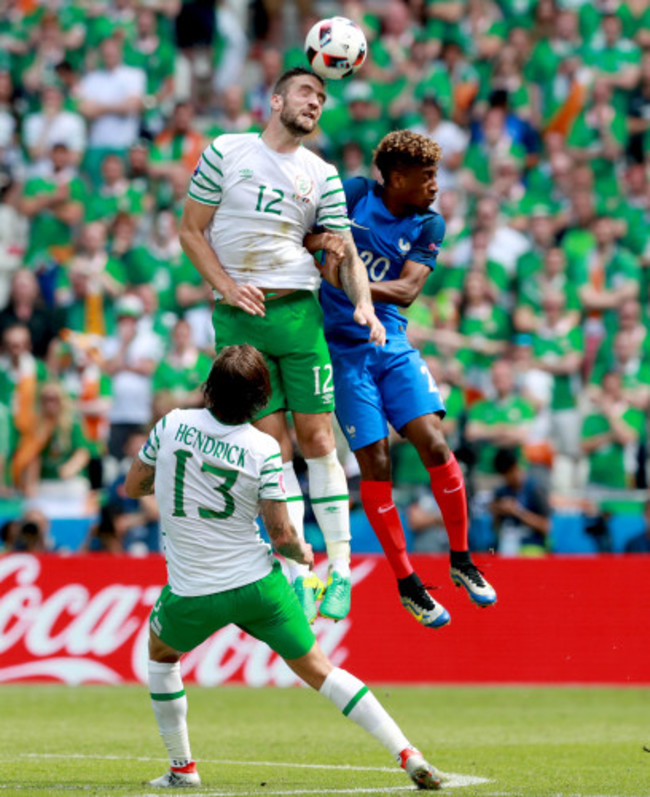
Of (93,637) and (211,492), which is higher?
(211,492)

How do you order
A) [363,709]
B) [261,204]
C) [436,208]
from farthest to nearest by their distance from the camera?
[436,208]
[261,204]
[363,709]

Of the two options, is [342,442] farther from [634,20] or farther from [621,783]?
[634,20]

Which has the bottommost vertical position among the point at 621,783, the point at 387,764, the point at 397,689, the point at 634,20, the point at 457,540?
the point at 397,689

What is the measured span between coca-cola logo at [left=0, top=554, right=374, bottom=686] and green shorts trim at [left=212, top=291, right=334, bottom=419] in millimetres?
5448

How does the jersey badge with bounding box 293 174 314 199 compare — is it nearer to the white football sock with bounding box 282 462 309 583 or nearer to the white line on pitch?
the white football sock with bounding box 282 462 309 583

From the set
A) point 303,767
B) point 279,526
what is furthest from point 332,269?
point 303,767

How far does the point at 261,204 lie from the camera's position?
991 centimetres

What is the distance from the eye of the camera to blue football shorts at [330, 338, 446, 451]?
34.7 ft

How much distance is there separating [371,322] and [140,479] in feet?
6.07

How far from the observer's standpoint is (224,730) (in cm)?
1264

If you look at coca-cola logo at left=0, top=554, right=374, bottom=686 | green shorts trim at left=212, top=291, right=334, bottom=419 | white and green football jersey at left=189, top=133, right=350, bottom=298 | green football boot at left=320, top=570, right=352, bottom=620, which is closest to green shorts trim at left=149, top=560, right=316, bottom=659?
green football boot at left=320, top=570, right=352, bottom=620

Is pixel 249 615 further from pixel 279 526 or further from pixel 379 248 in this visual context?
pixel 379 248

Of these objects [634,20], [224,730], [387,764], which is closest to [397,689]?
[224,730]

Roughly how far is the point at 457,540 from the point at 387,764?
57.1 inches
